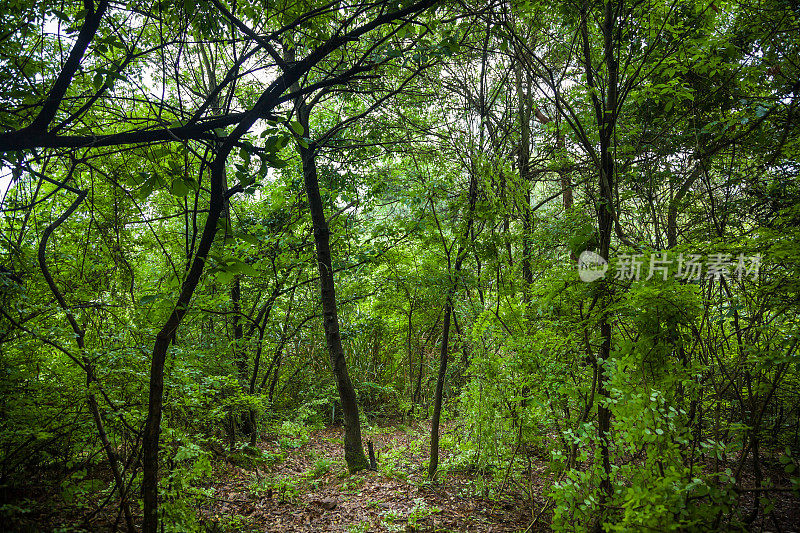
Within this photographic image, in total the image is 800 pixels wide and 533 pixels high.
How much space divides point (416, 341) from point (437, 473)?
13.6 feet

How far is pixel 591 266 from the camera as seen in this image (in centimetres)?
288

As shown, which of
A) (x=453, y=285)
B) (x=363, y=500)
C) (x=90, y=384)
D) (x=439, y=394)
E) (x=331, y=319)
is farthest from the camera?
(x=331, y=319)

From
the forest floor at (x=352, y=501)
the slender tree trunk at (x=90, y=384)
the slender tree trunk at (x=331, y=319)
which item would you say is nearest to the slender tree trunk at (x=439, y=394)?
the forest floor at (x=352, y=501)

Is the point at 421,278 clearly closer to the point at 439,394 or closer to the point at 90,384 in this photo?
the point at 439,394

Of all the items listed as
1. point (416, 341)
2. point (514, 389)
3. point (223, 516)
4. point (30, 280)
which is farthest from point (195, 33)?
point (416, 341)

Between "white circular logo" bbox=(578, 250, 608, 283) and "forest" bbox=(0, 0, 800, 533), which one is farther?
"white circular logo" bbox=(578, 250, 608, 283)

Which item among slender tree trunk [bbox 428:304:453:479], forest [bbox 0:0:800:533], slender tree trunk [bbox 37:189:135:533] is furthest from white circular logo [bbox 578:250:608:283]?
slender tree trunk [bbox 37:189:135:533]

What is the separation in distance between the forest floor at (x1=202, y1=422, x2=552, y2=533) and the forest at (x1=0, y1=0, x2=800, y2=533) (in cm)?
4

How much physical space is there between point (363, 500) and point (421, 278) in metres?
2.48

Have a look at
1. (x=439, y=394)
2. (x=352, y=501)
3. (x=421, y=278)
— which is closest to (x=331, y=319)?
(x=421, y=278)

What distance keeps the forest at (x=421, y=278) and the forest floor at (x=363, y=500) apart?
0.04 m

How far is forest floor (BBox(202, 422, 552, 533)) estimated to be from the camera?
3793 mm

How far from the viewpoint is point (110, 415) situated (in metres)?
2.94

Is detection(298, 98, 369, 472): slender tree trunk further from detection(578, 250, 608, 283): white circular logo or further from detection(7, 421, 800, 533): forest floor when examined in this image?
detection(578, 250, 608, 283): white circular logo
